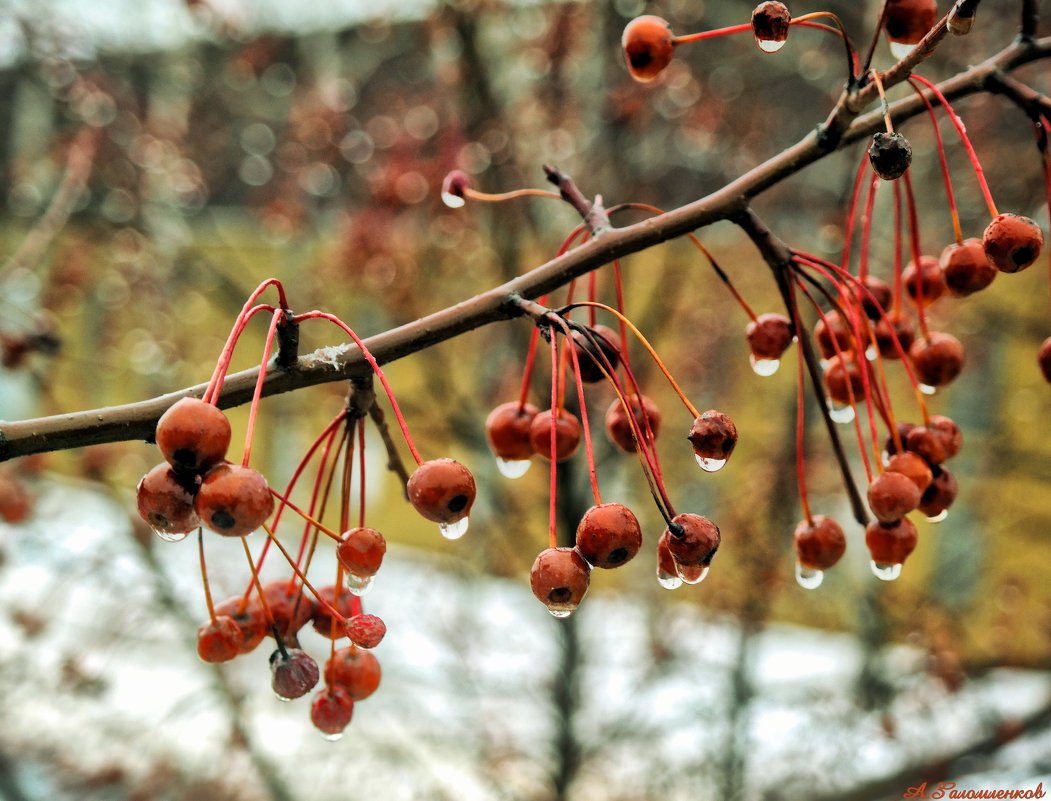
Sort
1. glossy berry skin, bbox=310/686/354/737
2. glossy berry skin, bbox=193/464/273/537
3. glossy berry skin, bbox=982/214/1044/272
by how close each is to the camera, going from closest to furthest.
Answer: glossy berry skin, bbox=193/464/273/537, glossy berry skin, bbox=982/214/1044/272, glossy berry skin, bbox=310/686/354/737

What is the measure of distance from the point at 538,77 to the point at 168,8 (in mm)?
1903

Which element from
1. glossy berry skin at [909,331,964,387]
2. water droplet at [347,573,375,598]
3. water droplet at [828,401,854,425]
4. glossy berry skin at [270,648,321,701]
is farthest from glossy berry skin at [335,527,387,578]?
glossy berry skin at [909,331,964,387]

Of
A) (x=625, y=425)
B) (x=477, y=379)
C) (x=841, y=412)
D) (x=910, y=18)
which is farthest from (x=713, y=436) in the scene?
(x=477, y=379)

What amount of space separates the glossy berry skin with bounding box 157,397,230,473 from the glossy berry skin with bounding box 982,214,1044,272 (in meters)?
0.83

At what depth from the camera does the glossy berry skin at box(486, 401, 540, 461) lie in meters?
1.23

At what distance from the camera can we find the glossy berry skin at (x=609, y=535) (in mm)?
892

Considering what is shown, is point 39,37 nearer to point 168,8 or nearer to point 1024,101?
point 168,8

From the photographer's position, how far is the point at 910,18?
43.1 inches

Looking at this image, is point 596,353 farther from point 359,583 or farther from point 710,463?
point 359,583

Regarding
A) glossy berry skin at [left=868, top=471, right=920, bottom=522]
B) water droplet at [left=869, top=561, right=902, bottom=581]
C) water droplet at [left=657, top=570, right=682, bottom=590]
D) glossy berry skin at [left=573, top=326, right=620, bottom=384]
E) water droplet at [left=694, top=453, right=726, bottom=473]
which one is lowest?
water droplet at [left=657, top=570, right=682, bottom=590]

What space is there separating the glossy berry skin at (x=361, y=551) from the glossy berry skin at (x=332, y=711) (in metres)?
0.24

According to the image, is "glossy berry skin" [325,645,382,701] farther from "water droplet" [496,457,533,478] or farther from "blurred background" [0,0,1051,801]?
"blurred background" [0,0,1051,801]

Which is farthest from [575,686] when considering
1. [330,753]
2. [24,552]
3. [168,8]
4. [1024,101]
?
[168,8]

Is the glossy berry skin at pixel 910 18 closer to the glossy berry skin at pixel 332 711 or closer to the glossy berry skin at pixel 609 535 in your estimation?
the glossy berry skin at pixel 609 535
